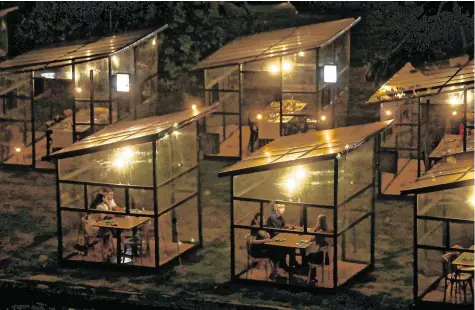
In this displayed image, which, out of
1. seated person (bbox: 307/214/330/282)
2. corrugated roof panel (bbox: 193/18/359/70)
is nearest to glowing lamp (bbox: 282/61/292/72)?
corrugated roof panel (bbox: 193/18/359/70)

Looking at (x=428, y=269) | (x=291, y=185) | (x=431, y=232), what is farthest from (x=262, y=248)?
(x=431, y=232)

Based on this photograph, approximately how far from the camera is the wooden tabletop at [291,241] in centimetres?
2697

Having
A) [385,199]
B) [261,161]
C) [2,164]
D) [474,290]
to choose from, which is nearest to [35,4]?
[2,164]

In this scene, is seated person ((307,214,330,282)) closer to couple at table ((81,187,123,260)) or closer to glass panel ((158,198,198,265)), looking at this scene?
glass panel ((158,198,198,265))

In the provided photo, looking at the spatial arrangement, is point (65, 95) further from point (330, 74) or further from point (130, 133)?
point (130, 133)

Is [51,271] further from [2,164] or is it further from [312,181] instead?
[2,164]

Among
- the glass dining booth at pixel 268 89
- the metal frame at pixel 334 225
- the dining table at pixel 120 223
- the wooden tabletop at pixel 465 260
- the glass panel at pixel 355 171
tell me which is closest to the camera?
the wooden tabletop at pixel 465 260

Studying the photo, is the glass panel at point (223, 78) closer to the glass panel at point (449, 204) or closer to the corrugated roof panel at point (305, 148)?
the corrugated roof panel at point (305, 148)

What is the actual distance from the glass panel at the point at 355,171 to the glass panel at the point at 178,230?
3.92m

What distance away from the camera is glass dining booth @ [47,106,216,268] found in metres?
28.4

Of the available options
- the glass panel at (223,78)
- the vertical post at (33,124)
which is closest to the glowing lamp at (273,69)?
the glass panel at (223,78)

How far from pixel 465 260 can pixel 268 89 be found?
40.4ft

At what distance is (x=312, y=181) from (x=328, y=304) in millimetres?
2370

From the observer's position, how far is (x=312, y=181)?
1068 inches
